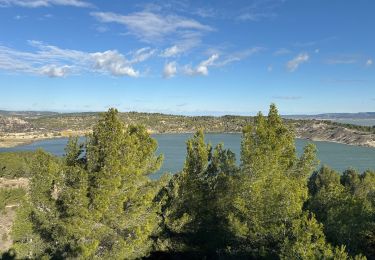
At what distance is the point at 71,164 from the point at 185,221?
849 cm

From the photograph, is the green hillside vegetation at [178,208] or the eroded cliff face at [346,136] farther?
the eroded cliff face at [346,136]

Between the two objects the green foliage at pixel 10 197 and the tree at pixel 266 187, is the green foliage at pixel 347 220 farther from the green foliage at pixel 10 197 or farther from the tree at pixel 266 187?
the green foliage at pixel 10 197

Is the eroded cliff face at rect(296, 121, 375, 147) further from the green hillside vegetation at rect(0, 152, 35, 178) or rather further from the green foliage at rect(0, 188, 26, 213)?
the green foliage at rect(0, 188, 26, 213)

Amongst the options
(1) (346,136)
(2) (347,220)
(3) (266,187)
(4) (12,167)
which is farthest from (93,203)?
(1) (346,136)

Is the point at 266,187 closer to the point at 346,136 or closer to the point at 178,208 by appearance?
the point at 178,208

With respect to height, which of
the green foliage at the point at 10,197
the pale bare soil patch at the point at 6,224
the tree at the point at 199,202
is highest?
the tree at the point at 199,202

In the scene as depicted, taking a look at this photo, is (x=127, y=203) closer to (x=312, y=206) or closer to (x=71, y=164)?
(x=71, y=164)

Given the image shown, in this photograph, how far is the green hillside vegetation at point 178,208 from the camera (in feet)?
72.3

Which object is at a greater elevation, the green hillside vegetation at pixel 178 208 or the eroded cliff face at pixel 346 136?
the green hillside vegetation at pixel 178 208

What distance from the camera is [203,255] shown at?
95.8 ft

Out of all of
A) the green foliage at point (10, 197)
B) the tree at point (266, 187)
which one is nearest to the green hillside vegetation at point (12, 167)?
the green foliage at point (10, 197)

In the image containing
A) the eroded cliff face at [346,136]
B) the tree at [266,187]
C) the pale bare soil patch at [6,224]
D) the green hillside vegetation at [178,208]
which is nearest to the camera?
the green hillside vegetation at [178,208]

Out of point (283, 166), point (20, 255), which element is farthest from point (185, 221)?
point (20, 255)

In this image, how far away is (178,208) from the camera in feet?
96.9
